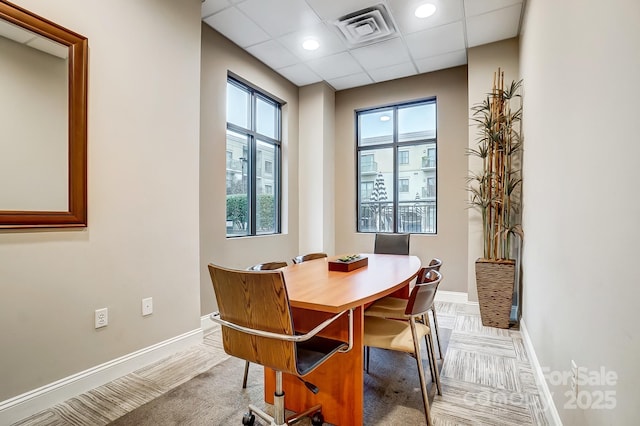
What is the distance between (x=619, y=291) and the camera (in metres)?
0.98

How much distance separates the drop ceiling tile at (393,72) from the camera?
4281mm

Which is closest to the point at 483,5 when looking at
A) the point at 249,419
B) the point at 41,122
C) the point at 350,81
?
the point at 350,81

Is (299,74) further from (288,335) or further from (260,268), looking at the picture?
(288,335)

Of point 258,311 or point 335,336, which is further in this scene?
point 335,336

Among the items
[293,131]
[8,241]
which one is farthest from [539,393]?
[293,131]

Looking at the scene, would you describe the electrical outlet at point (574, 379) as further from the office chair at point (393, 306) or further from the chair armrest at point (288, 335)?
the chair armrest at point (288, 335)

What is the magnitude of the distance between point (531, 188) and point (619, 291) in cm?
201

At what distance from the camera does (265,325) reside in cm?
134

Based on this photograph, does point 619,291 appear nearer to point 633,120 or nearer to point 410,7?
point 633,120

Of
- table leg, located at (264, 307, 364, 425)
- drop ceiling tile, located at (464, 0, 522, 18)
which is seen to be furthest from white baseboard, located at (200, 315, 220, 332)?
drop ceiling tile, located at (464, 0, 522, 18)

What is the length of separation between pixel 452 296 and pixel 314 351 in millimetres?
3292

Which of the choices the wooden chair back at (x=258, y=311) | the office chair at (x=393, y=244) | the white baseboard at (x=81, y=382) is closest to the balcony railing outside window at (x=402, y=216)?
the office chair at (x=393, y=244)

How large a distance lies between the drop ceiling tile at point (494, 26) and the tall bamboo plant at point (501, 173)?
0.38 m

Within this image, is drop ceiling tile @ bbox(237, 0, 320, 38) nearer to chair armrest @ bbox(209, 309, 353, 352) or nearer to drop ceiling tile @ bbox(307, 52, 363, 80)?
drop ceiling tile @ bbox(307, 52, 363, 80)
